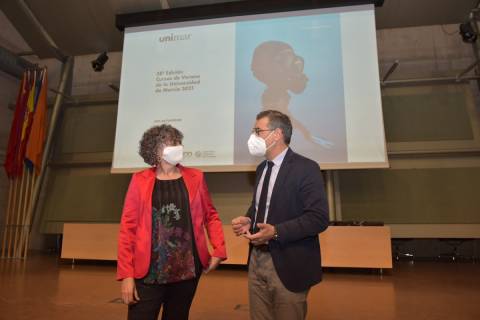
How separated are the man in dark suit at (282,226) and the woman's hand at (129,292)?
0.46 metres

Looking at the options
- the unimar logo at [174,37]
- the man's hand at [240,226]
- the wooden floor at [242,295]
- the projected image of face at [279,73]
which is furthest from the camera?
the unimar logo at [174,37]

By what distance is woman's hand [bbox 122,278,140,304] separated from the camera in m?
1.34

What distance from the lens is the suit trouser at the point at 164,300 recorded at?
1.38m

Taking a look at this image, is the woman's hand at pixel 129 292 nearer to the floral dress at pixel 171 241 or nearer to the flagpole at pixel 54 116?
the floral dress at pixel 171 241

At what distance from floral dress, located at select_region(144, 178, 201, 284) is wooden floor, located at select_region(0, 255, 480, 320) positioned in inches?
44.2

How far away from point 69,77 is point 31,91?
1.09 m

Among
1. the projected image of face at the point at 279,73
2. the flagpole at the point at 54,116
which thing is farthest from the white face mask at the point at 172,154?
the flagpole at the point at 54,116

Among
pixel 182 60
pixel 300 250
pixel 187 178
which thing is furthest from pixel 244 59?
pixel 300 250

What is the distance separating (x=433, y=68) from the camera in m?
5.55

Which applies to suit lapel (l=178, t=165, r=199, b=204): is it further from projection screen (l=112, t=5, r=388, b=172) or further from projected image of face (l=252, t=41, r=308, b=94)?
projected image of face (l=252, t=41, r=308, b=94)

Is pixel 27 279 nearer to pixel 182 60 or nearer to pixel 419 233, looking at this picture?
pixel 182 60

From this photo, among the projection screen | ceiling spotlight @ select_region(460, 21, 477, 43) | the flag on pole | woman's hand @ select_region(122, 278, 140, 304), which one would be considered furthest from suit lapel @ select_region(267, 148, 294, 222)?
the flag on pole

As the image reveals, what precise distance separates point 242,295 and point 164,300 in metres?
1.65

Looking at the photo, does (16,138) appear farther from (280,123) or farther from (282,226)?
(282,226)
